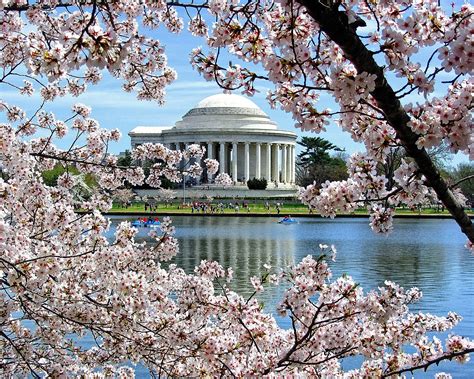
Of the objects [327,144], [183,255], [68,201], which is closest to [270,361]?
[68,201]

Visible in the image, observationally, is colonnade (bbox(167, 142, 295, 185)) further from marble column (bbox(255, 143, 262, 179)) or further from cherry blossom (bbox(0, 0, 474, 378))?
cherry blossom (bbox(0, 0, 474, 378))

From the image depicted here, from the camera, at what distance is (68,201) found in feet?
18.8

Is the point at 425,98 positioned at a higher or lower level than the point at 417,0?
lower

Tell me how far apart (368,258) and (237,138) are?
6532 cm

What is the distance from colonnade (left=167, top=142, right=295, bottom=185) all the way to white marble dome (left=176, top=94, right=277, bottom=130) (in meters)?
2.34

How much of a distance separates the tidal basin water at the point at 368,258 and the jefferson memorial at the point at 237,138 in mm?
49043

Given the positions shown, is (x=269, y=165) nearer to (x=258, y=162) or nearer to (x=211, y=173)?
(x=258, y=162)

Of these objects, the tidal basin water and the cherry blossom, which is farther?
the tidal basin water

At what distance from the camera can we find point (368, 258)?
2516 centimetres

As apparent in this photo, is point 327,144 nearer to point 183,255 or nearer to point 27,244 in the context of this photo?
point 183,255

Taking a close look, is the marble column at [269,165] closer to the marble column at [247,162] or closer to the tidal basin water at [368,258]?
the marble column at [247,162]

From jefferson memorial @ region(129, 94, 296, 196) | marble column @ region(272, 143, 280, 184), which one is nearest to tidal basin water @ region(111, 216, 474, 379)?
jefferson memorial @ region(129, 94, 296, 196)

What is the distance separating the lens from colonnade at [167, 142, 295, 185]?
3600 inches

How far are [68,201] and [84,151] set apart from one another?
76 centimetres
